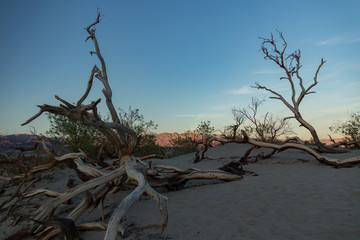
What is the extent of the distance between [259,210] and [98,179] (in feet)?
10.5

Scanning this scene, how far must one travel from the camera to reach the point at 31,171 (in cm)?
594

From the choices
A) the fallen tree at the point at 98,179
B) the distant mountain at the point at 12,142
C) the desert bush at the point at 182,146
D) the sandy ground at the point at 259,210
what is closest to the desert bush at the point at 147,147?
the desert bush at the point at 182,146

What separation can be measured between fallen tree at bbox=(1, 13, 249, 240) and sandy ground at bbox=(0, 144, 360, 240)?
0.47 m

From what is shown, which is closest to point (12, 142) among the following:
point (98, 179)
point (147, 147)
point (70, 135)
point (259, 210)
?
point (70, 135)

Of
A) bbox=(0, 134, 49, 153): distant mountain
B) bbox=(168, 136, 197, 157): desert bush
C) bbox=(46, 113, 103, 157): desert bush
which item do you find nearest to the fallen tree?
bbox=(0, 134, 49, 153): distant mountain

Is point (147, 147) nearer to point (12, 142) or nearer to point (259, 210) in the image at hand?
point (12, 142)

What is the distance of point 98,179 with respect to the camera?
422cm

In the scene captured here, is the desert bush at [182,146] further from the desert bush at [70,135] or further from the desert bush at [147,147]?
the desert bush at [70,135]

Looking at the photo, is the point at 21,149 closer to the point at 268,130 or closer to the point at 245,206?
the point at 245,206

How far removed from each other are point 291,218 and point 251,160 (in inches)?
268

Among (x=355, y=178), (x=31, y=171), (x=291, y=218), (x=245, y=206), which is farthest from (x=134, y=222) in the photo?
(x=355, y=178)

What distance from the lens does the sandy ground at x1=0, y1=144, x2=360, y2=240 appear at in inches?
139

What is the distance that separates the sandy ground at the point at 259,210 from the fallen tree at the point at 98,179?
18.6 inches

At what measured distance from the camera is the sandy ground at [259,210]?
3.54 metres
